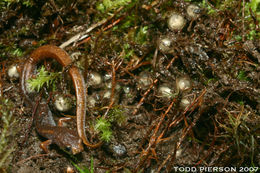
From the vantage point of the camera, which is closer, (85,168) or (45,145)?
(85,168)

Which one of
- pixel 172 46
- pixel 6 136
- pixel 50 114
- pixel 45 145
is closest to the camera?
pixel 6 136

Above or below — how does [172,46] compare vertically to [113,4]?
below

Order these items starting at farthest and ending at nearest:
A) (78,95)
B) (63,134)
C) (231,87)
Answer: (63,134) < (78,95) < (231,87)

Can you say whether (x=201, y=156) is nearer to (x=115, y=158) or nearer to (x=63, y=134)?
(x=115, y=158)

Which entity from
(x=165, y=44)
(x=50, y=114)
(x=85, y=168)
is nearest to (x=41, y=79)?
(x=50, y=114)

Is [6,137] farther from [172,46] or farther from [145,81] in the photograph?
[172,46]

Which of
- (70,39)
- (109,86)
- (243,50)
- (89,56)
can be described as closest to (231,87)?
(243,50)

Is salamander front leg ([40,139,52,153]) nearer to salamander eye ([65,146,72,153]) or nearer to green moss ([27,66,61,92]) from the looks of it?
salamander eye ([65,146,72,153])
